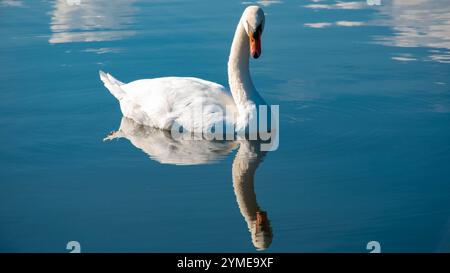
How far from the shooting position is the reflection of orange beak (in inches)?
444

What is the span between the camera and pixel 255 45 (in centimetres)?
1131

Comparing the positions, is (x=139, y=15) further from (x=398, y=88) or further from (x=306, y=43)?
(x=398, y=88)

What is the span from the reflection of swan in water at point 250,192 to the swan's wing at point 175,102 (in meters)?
0.68

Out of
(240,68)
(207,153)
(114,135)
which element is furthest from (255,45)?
(114,135)

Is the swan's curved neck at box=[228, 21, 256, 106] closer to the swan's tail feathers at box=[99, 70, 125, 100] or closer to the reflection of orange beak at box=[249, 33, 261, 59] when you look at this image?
the reflection of orange beak at box=[249, 33, 261, 59]

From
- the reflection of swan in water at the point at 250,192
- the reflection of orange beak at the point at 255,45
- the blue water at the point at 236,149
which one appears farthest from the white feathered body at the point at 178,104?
the reflection of orange beak at the point at 255,45

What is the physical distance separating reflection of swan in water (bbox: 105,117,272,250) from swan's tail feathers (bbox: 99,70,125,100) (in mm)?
559

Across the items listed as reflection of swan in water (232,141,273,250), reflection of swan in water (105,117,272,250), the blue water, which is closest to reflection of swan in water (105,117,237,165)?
reflection of swan in water (105,117,272,250)

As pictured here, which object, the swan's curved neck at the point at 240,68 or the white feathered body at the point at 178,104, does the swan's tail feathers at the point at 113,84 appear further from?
the swan's curved neck at the point at 240,68

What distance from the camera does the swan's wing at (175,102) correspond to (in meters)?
11.5

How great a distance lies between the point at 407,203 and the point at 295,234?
4.77ft

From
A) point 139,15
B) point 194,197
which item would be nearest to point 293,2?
point 139,15

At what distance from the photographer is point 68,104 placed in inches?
507

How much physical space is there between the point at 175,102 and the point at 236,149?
4.24ft
